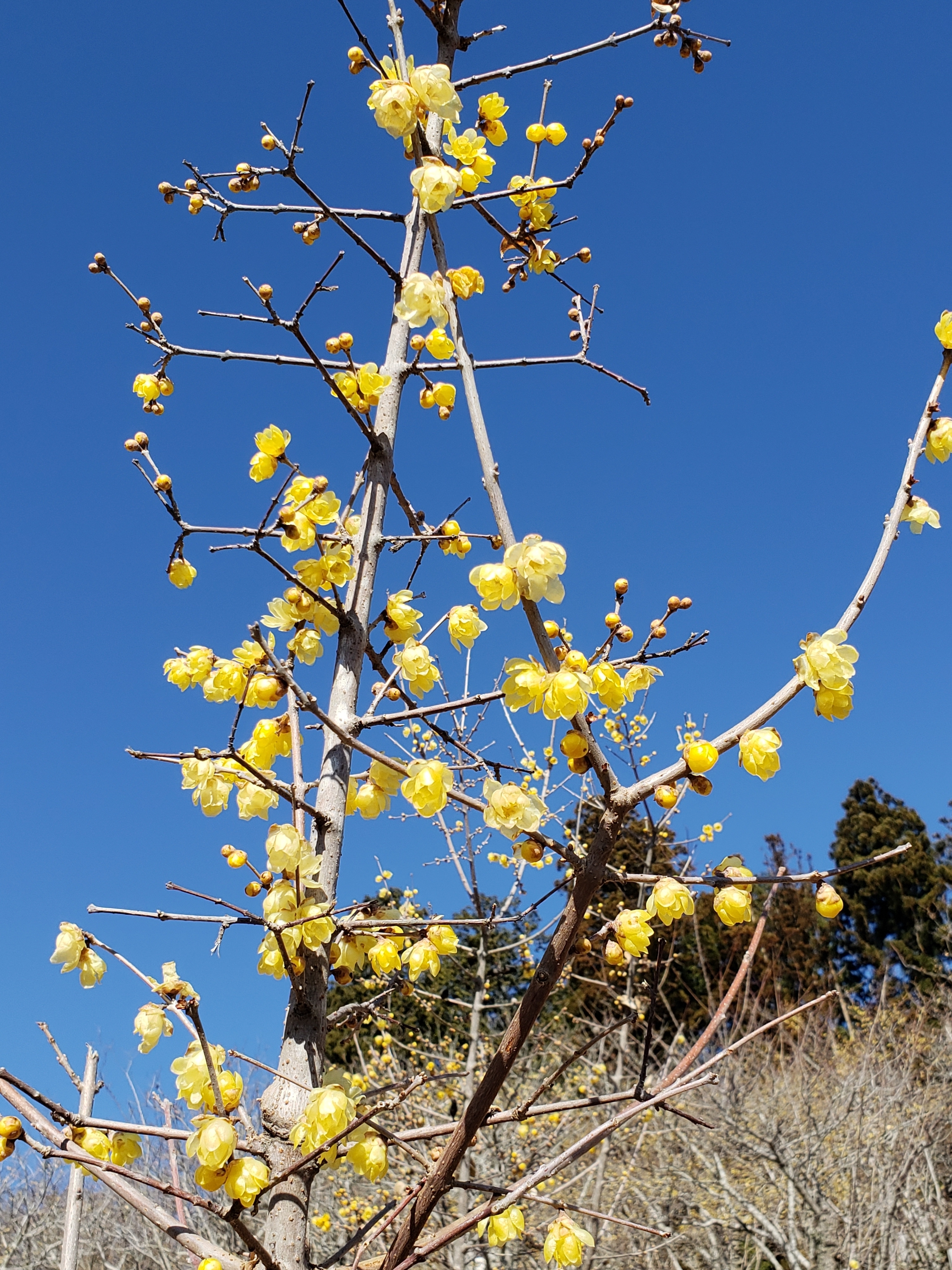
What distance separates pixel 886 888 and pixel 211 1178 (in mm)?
23589

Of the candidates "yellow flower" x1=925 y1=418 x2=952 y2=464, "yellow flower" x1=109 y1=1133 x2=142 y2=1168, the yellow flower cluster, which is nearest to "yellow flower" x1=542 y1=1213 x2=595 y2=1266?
"yellow flower" x1=109 y1=1133 x2=142 y2=1168

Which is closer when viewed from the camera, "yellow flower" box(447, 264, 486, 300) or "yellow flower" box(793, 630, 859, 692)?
"yellow flower" box(793, 630, 859, 692)

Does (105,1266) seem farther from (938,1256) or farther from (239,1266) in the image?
(239,1266)

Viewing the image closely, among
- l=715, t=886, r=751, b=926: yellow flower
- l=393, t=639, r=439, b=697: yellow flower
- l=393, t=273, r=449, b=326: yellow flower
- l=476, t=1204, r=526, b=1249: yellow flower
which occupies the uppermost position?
l=393, t=273, r=449, b=326: yellow flower

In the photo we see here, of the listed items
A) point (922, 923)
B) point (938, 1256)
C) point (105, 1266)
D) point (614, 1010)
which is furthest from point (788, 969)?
point (105, 1266)

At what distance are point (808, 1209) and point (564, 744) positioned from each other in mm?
8286

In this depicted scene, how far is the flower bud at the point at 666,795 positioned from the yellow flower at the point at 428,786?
448 mm

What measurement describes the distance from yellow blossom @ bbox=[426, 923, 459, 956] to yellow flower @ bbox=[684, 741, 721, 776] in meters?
0.93

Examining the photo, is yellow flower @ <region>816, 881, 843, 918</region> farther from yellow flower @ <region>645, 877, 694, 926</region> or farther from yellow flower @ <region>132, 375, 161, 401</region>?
yellow flower @ <region>132, 375, 161, 401</region>

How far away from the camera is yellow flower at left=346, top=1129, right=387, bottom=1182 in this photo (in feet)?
6.79

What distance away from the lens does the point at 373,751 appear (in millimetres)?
1931

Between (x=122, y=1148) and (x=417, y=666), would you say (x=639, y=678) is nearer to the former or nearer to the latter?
(x=417, y=666)

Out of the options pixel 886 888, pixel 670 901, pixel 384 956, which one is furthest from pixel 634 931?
pixel 886 888

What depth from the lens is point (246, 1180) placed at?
1811mm
